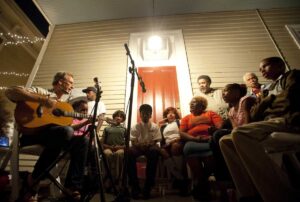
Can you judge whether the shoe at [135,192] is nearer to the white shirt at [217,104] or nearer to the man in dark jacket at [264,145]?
the man in dark jacket at [264,145]

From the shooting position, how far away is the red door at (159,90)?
417 cm

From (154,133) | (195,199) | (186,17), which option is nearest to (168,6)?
(186,17)

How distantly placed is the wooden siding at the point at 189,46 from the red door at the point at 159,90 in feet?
1.38

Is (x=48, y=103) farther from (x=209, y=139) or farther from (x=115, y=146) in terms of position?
(x=209, y=139)

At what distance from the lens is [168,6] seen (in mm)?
5160

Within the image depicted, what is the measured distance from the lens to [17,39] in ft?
21.1

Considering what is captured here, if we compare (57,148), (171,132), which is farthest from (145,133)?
(57,148)

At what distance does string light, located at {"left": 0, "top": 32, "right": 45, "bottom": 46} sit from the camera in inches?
243

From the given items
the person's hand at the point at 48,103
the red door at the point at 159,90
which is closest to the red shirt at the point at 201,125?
the red door at the point at 159,90

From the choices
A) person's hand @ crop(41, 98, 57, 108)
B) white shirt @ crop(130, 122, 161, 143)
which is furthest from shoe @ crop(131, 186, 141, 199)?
person's hand @ crop(41, 98, 57, 108)

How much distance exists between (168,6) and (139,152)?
3882 millimetres

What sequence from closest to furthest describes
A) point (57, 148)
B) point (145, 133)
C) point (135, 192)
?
point (57, 148) → point (135, 192) → point (145, 133)

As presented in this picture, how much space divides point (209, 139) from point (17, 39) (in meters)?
6.71

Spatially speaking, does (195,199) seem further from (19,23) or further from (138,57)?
(19,23)
